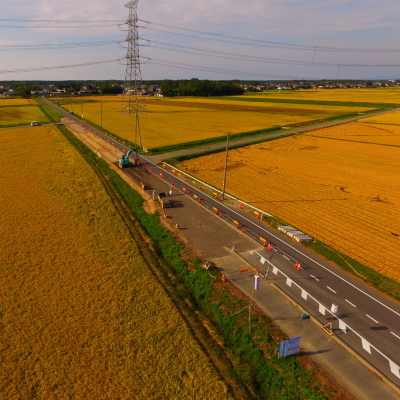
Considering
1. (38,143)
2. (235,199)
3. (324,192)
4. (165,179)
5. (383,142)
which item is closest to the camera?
(235,199)

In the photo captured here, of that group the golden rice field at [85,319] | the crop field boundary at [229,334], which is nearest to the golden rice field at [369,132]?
the crop field boundary at [229,334]

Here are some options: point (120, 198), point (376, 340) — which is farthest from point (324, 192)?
point (120, 198)

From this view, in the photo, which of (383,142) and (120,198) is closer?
(120,198)

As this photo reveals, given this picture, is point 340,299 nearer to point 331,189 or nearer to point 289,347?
point 289,347

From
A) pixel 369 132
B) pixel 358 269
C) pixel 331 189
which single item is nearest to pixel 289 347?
pixel 358 269

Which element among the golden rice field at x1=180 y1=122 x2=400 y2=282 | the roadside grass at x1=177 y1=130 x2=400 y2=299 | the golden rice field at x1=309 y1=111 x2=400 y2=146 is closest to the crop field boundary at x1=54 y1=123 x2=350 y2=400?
the roadside grass at x1=177 y1=130 x2=400 y2=299

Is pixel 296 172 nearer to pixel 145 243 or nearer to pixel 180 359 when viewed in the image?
pixel 145 243
